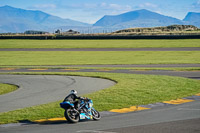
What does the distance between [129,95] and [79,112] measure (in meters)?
7.13

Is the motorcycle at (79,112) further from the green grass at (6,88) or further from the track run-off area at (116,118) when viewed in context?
the green grass at (6,88)

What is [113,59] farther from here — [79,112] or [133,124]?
[133,124]

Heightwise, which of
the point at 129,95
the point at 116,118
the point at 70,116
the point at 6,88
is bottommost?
the point at 6,88

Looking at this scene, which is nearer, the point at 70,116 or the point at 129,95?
the point at 70,116

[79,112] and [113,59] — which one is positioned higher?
[79,112]

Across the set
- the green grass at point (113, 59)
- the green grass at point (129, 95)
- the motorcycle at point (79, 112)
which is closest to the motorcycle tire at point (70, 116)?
the motorcycle at point (79, 112)

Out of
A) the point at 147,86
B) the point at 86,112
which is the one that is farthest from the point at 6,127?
the point at 147,86

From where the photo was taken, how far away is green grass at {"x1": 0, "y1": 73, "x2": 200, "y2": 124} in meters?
17.0

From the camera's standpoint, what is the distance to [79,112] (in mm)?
15461

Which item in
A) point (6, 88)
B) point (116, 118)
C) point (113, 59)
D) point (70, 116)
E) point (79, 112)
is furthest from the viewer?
point (113, 59)

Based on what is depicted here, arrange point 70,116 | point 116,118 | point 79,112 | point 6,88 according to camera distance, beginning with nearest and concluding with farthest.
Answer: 1. point 70,116
2. point 79,112
3. point 116,118
4. point 6,88

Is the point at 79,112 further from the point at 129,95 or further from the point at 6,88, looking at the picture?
the point at 6,88

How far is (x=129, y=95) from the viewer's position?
72.6ft


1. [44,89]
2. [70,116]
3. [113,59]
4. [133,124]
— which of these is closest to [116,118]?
[133,124]
